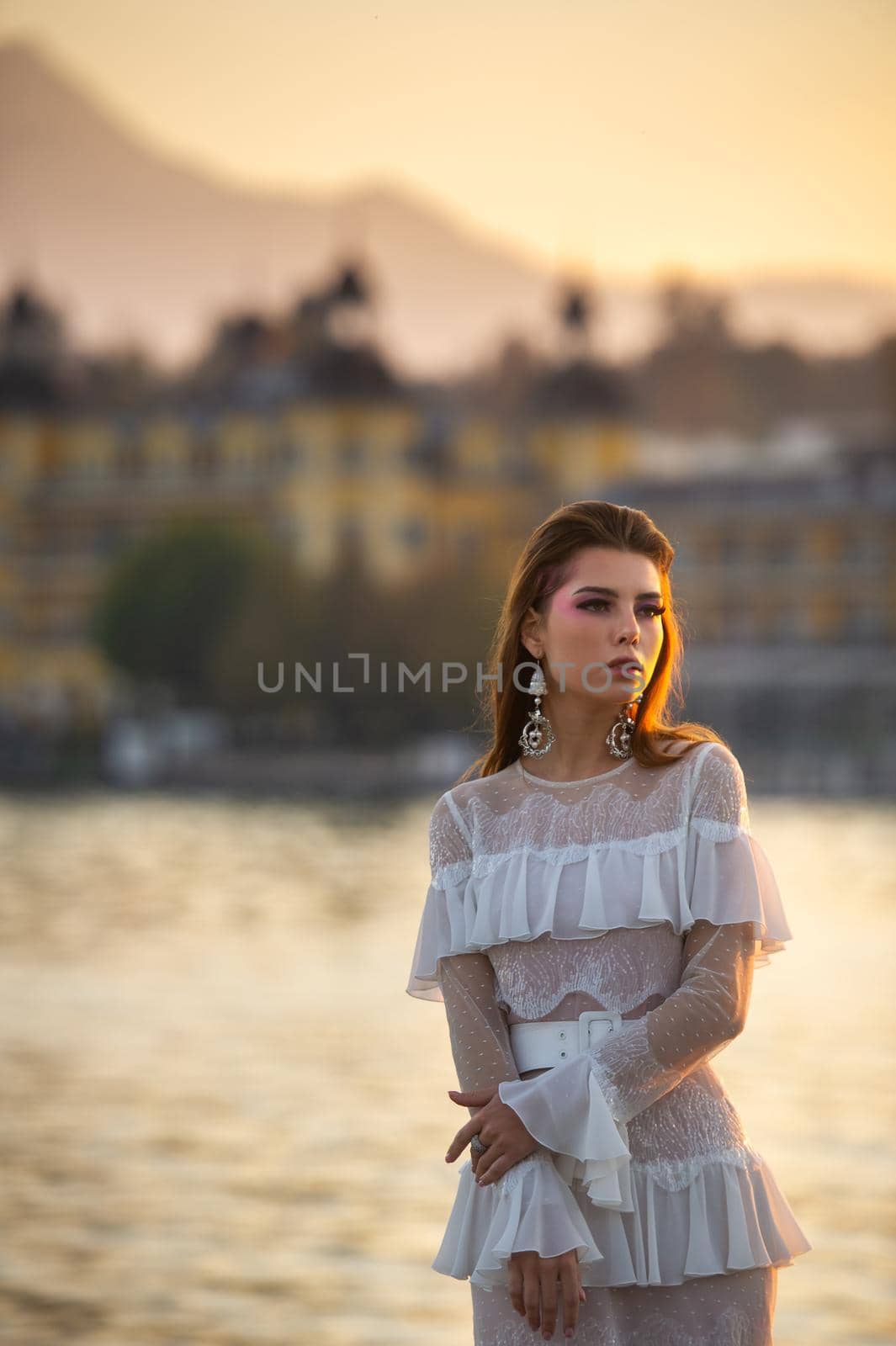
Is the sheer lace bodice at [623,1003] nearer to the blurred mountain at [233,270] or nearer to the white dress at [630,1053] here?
the white dress at [630,1053]

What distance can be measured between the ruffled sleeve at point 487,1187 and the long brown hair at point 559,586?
7 centimetres

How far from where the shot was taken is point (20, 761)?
3109 centimetres

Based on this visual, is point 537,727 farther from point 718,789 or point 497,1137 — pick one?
point 497,1137

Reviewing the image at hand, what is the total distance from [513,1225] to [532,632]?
1.10 feet

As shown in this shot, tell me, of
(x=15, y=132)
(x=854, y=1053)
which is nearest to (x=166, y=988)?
(x=854, y=1053)

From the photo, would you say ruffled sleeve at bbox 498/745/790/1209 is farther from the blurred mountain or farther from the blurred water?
the blurred mountain

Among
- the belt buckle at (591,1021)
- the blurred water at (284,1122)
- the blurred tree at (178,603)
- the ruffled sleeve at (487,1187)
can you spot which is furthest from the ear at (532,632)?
the blurred tree at (178,603)

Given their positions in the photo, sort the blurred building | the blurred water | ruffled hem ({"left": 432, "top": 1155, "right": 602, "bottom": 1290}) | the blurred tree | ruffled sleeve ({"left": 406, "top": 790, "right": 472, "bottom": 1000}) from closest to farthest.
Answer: ruffled hem ({"left": 432, "top": 1155, "right": 602, "bottom": 1290}) < ruffled sleeve ({"left": 406, "top": 790, "right": 472, "bottom": 1000}) < the blurred water < the blurred tree < the blurred building

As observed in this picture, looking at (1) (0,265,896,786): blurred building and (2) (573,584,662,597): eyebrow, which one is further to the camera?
(1) (0,265,896,786): blurred building

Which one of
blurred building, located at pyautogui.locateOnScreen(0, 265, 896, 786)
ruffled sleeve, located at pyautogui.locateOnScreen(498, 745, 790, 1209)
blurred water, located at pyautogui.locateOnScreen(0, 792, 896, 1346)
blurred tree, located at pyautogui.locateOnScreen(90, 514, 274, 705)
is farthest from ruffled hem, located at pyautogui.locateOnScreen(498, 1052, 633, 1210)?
blurred building, located at pyautogui.locateOnScreen(0, 265, 896, 786)

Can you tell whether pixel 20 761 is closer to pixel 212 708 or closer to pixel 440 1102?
pixel 212 708

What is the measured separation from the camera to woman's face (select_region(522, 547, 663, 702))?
114 centimetres

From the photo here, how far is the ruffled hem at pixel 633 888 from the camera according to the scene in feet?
3.60

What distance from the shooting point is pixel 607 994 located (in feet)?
3.66
